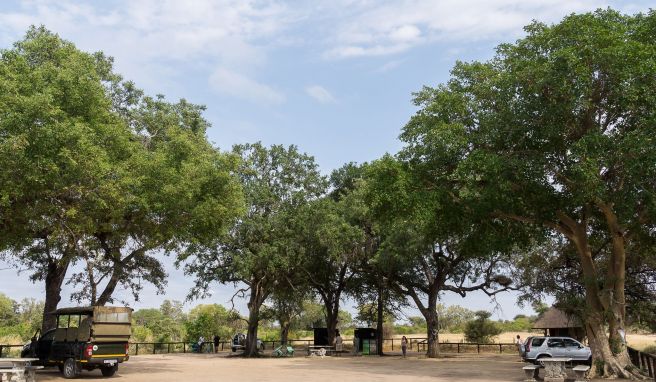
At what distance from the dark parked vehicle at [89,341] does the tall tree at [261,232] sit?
13.1 metres

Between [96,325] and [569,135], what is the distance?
1831 centimetres

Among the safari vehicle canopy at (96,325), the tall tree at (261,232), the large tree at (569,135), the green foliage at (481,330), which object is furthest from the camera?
the green foliage at (481,330)

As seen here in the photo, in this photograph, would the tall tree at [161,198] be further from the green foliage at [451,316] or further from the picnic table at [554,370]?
the green foliage at [451,316]

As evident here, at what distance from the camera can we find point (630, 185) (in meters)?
18.1

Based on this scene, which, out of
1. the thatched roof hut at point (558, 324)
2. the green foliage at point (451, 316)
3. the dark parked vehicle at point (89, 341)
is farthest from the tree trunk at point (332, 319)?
→ the green foliage at point (451, 316)

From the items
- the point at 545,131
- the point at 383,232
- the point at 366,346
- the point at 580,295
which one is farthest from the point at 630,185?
the point at 366,346

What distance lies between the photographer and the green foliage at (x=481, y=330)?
180ft

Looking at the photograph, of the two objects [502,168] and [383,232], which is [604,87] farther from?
[383,232]

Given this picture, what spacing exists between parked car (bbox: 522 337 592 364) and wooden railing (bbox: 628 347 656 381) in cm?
→ 235

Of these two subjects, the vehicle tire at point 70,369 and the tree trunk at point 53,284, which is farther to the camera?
the tree trunk at point 53,284

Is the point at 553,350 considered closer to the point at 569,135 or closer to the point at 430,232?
the point at 430,232

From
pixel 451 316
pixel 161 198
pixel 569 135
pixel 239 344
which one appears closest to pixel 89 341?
pixel 161 198

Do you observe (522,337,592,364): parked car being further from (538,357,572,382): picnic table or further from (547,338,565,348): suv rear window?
(538,357,572,382): picnic table

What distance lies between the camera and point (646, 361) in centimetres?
2102
